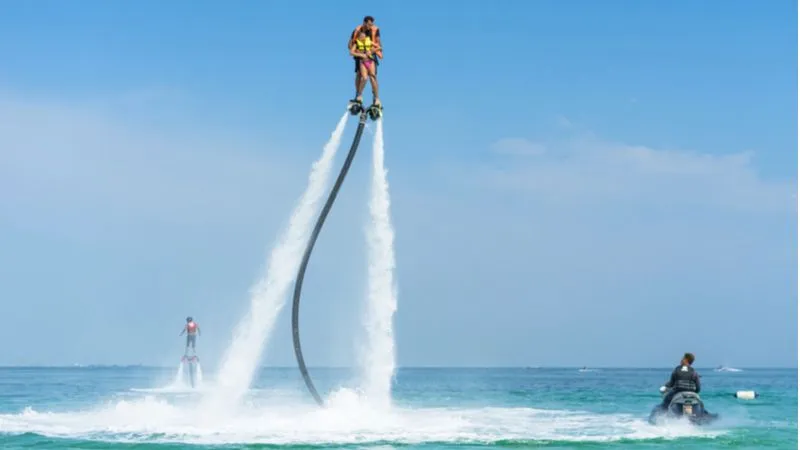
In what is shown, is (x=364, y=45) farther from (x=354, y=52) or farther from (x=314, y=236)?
(x=314, y=236)

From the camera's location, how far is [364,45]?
79.5 feet

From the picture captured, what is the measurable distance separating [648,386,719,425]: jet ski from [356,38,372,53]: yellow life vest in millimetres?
12141

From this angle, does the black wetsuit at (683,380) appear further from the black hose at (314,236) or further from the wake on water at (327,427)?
the black hose at (314,236)

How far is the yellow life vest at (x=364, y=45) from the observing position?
24234 millimetres

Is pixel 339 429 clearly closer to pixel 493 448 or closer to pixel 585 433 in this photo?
pixel 493 448

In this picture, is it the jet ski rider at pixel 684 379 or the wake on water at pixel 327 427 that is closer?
the wake on water at pixel 327 427

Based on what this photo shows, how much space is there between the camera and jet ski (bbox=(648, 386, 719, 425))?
90.3 ft

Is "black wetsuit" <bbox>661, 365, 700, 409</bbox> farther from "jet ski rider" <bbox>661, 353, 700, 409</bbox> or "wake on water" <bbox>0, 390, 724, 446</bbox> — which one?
"wake on water" <bbox>0, 390, 724, 446</bbox>

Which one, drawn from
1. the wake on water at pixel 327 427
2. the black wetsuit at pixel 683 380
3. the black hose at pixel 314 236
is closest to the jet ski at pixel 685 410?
the black wetsuit at pixel 683 380

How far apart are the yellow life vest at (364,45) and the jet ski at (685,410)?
478 inches

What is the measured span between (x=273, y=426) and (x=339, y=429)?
206cm

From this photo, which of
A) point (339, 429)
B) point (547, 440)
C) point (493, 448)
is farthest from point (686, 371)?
point (339, 429)

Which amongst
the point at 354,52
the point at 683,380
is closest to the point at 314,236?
the point at 354,52

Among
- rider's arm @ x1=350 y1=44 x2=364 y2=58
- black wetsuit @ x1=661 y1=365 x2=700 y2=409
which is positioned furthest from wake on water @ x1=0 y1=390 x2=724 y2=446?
rider's arm @ x1=350 y1=44 x2=364 y2=58
